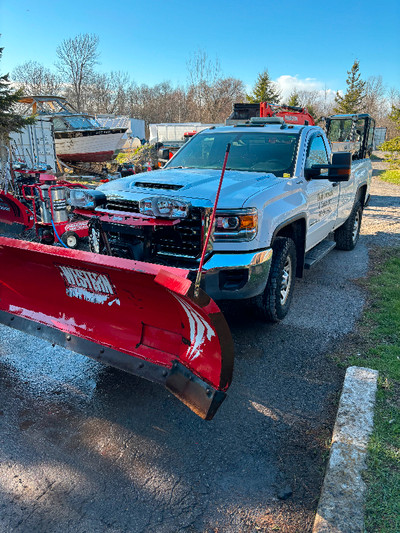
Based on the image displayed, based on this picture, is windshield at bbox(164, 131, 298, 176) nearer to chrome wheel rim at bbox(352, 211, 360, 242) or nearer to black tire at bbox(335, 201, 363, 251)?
black tire at bbox(335, 201, 363, 251)

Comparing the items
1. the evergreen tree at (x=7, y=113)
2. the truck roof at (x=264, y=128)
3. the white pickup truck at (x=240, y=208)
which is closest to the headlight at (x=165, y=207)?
the white pickup truck at (x=240, y=208)

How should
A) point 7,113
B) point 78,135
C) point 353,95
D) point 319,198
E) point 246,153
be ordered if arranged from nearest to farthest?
1. point 246,153
2. point 319,198
3. point 7,113
4. point 78,135
5. point 353,95

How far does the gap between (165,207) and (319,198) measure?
263 cm

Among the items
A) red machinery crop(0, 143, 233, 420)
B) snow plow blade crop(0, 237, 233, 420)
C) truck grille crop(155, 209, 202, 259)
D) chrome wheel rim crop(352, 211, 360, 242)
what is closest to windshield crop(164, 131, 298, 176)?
truck grille crop(155, 209, 202, 259)

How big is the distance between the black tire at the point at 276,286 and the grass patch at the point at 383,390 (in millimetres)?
785

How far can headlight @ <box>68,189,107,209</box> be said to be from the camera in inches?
148

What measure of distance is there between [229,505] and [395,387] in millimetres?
1722

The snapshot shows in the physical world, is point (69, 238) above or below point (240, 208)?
below

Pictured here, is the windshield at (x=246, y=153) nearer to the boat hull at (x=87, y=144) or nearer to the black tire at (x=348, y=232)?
the black tire at (x=348, y=232)

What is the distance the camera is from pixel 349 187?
6820 millimetres

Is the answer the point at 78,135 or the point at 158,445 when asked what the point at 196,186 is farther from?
the point at 78,135

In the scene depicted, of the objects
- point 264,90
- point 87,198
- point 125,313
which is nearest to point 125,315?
point 125,313

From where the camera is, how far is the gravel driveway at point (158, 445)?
2.25 meters

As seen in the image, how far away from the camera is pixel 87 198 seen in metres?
3.81
